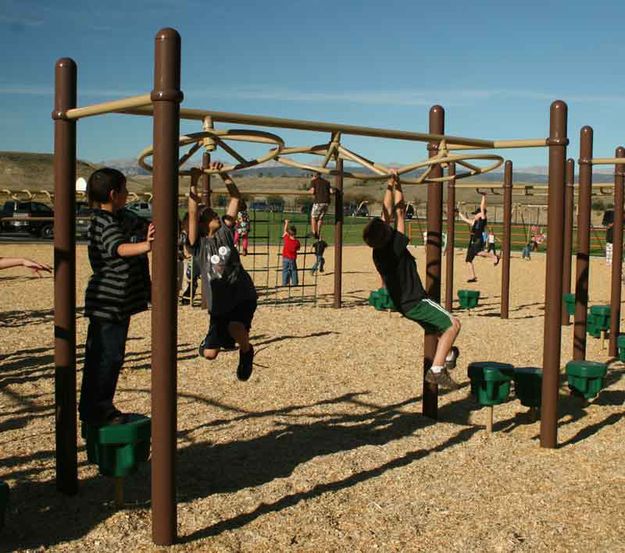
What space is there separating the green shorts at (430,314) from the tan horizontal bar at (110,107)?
8.85 ft

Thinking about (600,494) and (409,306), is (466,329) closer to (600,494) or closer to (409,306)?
(409,306)

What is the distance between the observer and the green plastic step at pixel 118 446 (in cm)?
441

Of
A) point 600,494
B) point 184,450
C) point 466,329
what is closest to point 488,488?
point 600,494

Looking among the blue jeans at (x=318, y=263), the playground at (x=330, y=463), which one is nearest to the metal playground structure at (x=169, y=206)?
the playground at (x=330, y=463)

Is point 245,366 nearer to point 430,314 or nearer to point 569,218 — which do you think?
point 430,314

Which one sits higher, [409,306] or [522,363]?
[409,306]

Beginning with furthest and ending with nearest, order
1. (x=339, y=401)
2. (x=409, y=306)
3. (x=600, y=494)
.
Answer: (x=339, y=401) → (x=409, y=306) → (x=600, y=494)

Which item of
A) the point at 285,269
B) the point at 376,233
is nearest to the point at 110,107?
the point at 376,233

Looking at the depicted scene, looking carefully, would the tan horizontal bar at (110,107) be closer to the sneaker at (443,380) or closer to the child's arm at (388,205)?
the child's arm at (388,205)

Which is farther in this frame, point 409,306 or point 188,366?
point 188,366

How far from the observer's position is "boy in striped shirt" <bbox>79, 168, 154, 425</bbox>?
15.1ft

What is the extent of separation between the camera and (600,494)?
5133 millimetres

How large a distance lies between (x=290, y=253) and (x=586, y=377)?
1016cm

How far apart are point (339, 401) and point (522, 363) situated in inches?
115
